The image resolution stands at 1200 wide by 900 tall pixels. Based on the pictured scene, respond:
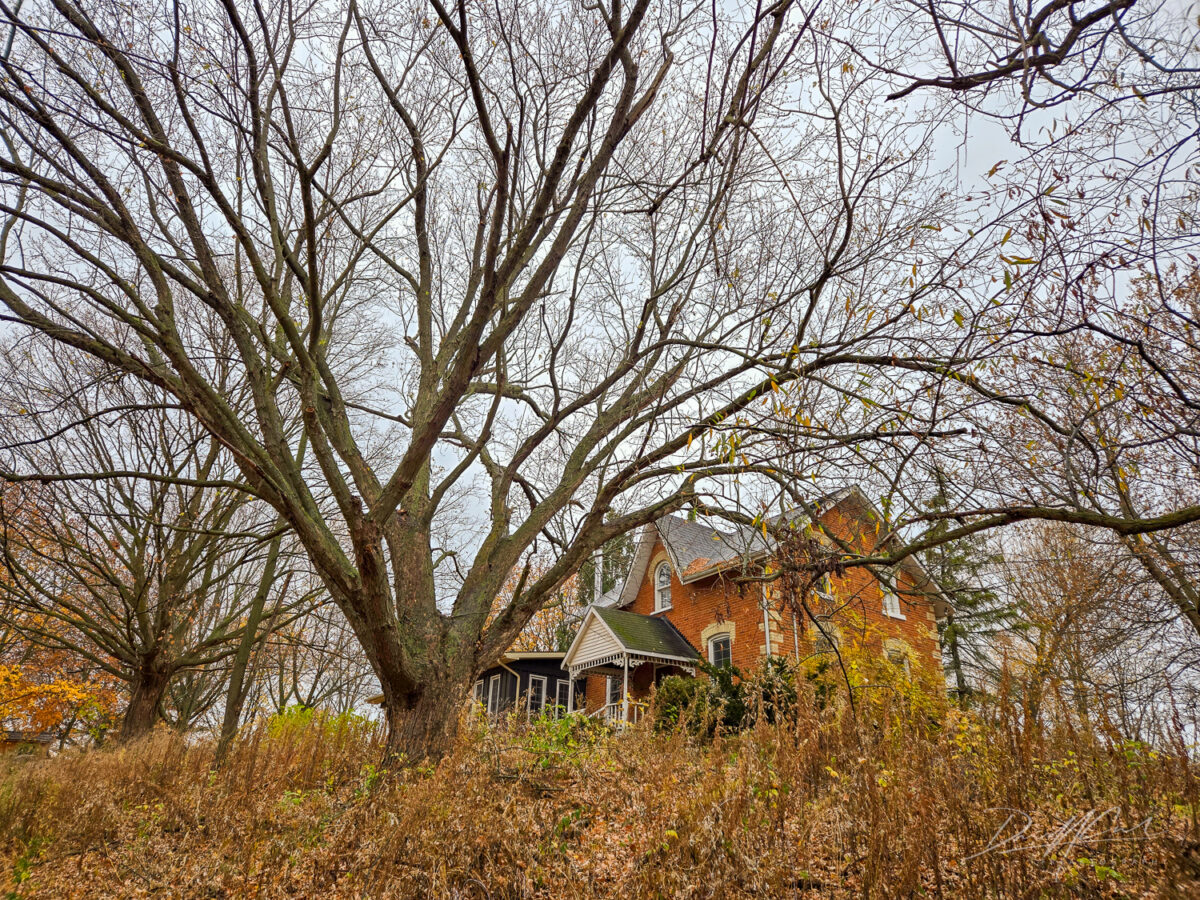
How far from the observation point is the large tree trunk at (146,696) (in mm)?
11727

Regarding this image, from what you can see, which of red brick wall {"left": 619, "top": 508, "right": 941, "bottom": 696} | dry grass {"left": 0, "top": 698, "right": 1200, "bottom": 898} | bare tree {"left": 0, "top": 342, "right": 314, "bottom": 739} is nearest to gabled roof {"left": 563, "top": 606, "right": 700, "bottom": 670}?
red brick wall {"left": 619, "top": 508, "right": 941, "bottom": 696}

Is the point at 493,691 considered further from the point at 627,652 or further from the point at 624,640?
the point at 627,652

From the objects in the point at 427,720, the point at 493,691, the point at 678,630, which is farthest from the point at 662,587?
the point at 427,720

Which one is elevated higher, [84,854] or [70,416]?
[70,416]

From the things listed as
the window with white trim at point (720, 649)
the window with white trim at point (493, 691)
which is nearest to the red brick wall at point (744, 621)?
the window with white trim at point (720, 649)

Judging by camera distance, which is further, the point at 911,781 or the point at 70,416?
the point at 70,416

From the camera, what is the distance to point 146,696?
1193 cm

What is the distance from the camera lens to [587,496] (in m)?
8.43

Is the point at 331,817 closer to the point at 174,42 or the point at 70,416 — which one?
the point at 174,42

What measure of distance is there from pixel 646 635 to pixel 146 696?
449 inches

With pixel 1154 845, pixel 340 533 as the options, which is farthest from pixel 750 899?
pixel 340 533

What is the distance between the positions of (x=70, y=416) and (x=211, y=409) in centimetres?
665

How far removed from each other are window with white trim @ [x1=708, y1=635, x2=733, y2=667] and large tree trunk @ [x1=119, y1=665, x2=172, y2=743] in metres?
12.6

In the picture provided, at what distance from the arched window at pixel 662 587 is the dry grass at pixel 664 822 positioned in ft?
47.1
